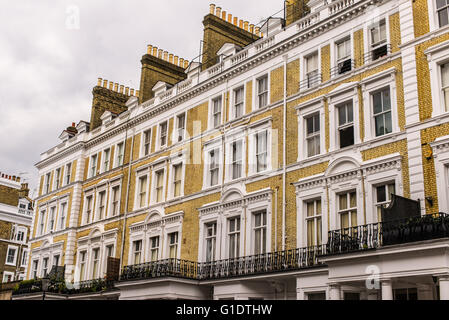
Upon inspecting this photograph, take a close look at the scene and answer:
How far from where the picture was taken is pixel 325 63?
24.0 metres

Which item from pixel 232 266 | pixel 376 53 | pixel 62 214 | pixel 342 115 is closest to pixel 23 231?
pixel 62 214

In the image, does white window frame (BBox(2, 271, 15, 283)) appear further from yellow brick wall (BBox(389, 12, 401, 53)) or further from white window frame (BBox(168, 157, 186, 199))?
yellow brick wall (BBox(389, 12, 401, 53))

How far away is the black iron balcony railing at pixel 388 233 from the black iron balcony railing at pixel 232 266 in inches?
40.3

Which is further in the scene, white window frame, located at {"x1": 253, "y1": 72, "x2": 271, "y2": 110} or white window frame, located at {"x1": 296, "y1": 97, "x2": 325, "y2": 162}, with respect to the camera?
white window frame, located at {"x1": 253, "y1": 72, "x2": 271, "y2": 110}

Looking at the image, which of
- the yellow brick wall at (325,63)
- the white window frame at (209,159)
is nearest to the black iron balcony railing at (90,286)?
the white window frame at (209,159)

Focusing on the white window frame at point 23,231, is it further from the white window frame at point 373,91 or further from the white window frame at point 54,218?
the white window frame at point 373,91

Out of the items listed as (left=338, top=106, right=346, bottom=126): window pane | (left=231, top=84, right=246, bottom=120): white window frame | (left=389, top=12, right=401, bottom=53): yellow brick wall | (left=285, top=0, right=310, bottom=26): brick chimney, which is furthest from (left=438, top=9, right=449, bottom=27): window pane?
(left=231, top=84, right=246, bottom=120): white window frame

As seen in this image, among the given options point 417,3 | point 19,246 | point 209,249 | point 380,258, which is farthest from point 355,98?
point 19,246

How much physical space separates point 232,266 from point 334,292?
7.00 meters

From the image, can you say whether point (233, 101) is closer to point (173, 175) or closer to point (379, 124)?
point (173, 175)

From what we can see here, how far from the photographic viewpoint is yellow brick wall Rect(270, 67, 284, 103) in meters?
25.8

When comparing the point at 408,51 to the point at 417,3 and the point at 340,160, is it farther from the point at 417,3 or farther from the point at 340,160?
the point at 340,160

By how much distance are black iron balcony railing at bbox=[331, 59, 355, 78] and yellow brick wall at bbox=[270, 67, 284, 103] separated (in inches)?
119

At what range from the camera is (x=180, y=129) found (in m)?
31.6
